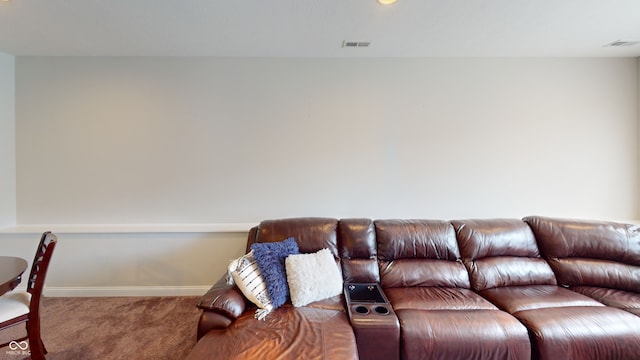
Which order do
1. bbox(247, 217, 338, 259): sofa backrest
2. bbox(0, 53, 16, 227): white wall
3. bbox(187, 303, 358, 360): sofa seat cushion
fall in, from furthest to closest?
bbox(0, 53, 16, 227): white wall
bbox(247, 217, 338, 259): sofa backrest
bbox(187, 303, 358, 360): sofa seat cushion

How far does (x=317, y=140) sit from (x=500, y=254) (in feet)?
6.52

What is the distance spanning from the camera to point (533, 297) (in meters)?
1.82

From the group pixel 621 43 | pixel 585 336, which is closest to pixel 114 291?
pixel 585 336

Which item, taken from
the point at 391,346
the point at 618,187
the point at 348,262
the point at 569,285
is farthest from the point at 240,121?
the point at 618,187

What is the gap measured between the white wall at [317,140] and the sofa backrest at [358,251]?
55cm

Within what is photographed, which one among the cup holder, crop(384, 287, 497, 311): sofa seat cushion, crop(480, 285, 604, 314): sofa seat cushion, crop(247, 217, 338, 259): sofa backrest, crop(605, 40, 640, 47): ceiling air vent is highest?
crop(605, 40, 640, 47): ceiling air vent

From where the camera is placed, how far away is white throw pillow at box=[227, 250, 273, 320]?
170 centimetres

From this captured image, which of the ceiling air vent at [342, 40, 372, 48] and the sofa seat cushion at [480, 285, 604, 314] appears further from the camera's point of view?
the ceiling air vent at [342, 40, 372, 48]

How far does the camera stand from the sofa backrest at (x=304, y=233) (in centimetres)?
214

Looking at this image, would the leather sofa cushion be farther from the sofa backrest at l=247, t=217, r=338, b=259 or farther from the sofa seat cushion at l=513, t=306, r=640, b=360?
the sofa backrest at l=247, t=217, r=338, b=259

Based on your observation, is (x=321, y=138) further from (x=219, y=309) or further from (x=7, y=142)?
(x=7, y=142)

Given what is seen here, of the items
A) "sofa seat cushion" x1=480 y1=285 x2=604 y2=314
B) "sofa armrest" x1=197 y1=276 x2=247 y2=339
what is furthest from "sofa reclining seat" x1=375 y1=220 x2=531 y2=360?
"sofa armrest" x1=197 y1=276 x2=247 y2=339

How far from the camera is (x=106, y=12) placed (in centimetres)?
195

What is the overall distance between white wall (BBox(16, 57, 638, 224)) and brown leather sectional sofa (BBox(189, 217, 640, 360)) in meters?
0.59
